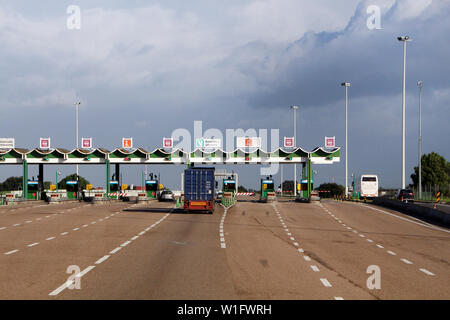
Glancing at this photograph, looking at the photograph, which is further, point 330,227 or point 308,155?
point 308,155

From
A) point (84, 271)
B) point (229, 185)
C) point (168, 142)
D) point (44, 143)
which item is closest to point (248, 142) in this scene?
point (229, 185)

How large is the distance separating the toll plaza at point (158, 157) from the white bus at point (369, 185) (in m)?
8.92

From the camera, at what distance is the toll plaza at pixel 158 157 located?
60.6 metres

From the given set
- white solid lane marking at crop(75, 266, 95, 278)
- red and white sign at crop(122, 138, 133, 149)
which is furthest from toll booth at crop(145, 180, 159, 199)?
white solid lane marking at crop(75, 266, 95, 278)

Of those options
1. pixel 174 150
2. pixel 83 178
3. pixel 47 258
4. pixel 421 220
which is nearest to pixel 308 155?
pixel 174 150

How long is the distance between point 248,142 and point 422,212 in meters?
28.2

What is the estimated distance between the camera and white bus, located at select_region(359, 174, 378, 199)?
6775cm

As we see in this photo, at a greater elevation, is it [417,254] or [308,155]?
[308,155]

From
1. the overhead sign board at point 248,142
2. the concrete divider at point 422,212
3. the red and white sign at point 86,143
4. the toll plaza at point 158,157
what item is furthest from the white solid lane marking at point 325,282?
the red and white sign at point 86,143

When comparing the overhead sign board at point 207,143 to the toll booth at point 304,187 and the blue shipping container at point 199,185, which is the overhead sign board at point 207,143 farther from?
the blue shipping container at point 199,185

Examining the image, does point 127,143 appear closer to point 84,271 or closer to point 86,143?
point 86,143
